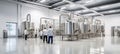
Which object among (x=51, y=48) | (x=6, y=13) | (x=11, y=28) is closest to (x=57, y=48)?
(x=51, y=48)

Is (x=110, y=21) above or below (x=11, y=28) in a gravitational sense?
above

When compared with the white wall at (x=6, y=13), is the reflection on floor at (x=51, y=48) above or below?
below

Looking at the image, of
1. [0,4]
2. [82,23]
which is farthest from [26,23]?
[82,23]

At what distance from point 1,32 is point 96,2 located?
13.2m

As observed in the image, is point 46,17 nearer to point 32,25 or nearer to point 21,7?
point 32,25

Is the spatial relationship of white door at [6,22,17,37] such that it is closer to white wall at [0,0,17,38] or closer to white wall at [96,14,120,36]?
white wall at [0,0,17,38]

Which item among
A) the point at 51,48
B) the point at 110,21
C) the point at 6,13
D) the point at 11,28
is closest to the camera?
the point at 51,48

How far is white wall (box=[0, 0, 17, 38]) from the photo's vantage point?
1501 cm

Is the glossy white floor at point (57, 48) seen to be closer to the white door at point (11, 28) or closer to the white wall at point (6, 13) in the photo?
the white wall at point (6, 13)

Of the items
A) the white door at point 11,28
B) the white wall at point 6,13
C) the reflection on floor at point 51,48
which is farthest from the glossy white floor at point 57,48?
the white door at point 11,28

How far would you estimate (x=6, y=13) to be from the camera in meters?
15.5

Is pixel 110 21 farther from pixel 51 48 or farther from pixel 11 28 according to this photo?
pixel 51 48

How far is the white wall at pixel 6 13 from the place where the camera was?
15.0m

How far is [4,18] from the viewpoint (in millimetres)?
15250
